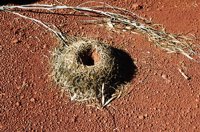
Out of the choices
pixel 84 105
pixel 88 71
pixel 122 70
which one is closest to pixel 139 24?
pixel 122 70

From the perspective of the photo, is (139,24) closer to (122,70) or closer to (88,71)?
(122,70)

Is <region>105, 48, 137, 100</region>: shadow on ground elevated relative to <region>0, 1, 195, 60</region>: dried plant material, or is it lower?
lower

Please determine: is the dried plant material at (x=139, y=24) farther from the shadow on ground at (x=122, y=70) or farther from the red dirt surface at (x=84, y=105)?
the shadow on ground at (x=122, y=70)

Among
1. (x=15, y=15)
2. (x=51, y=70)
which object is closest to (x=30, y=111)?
(x=51, y=70)

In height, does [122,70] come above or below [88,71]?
below

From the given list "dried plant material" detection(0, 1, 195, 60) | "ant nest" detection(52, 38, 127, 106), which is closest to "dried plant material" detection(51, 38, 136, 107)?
"ant nest" detection(52, 38, 127, 106)

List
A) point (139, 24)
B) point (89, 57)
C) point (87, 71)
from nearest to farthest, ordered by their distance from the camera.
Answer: point (87, 71) < point (89, 57) < point (139, 24)

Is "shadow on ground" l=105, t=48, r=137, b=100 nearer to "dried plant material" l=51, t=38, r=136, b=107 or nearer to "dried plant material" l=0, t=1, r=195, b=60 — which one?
"dried plant material" l=51, t=38, r=136, b=107
